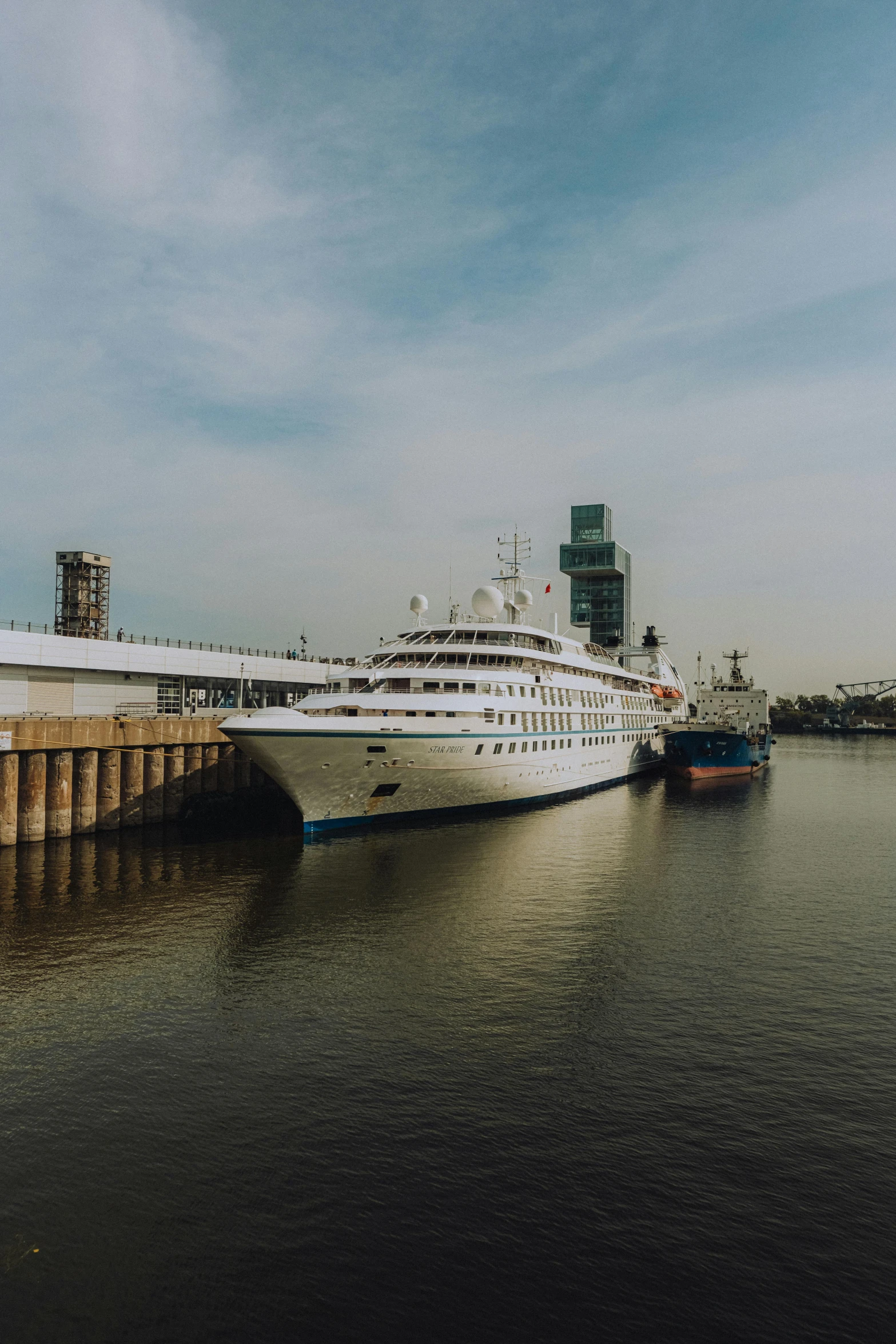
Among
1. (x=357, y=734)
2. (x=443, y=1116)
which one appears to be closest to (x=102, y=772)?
(x=357, y=734)

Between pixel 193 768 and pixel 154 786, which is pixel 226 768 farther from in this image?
pixel 154 786

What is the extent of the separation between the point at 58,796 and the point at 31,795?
4.97ft

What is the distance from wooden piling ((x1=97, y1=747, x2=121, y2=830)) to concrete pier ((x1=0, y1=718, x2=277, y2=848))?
0.04m

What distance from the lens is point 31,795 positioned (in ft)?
129

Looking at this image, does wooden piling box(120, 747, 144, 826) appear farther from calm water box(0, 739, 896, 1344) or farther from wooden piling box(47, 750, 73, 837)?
calm water box(0, 739, 896, 1344)

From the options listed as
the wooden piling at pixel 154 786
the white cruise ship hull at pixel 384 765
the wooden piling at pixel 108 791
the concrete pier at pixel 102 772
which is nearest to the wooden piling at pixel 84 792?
the concrete pier at pixel 102 772

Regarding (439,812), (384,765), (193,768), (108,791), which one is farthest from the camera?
(193,768)

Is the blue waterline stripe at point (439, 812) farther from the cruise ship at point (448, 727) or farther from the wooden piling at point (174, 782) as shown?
the wooden piling at point (174, 782)

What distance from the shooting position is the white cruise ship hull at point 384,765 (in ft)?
131

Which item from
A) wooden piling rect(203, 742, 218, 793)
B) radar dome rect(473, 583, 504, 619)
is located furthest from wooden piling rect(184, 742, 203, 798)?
radar dome rect(473, 583, 504, 619)

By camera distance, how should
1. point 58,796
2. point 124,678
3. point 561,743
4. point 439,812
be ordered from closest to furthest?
point 58,796, point 439,812, point 561,743, point 124,678

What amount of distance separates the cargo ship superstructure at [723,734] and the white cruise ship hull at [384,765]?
30.3 meters

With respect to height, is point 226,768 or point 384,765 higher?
point 384,765

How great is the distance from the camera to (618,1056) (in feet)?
58.2
